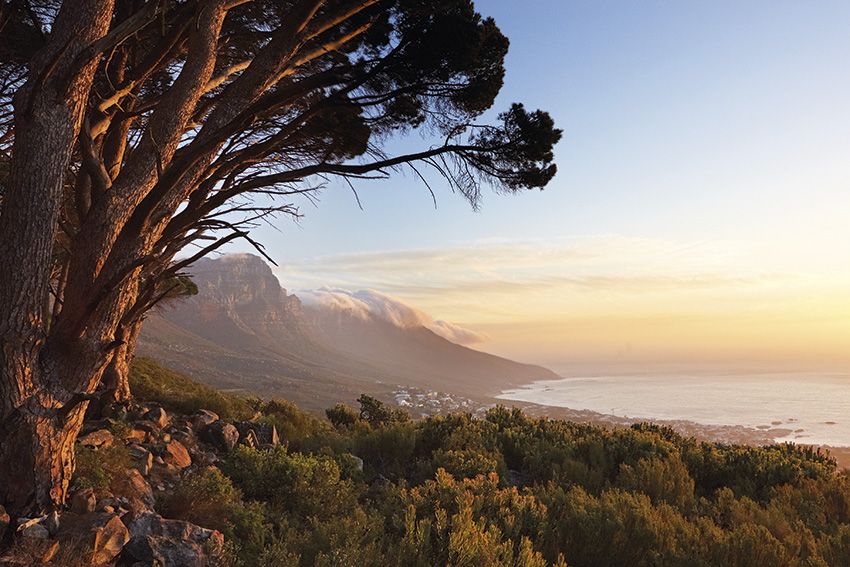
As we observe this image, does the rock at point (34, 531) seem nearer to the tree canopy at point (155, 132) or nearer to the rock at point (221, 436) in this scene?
the tree canopy at point (155, 132)

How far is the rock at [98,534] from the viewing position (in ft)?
11.6

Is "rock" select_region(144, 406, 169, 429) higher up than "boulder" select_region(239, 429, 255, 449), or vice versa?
"rock" select_region(144, 406, 169, 429)

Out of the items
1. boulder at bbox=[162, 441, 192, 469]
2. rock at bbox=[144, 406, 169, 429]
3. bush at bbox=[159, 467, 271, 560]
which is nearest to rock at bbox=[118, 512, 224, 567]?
bush at bbox=[159, 467, 271, 560]

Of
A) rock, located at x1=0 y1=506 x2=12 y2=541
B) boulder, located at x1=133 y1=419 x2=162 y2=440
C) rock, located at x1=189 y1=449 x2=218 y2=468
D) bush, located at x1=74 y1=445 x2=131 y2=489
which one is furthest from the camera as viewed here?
boulder, located at x1=133 y1=419 x2=162 y2=440

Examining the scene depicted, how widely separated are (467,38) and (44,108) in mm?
5180

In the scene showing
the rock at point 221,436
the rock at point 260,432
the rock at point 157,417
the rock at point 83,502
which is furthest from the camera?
the rock at point 260,432

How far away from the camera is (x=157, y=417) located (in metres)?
8.52

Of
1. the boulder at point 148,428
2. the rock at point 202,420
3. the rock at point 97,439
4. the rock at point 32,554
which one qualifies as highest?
the rock at point 32,554

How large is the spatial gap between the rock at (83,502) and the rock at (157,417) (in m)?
4.22

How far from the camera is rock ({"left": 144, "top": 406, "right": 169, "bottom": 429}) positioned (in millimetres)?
8367

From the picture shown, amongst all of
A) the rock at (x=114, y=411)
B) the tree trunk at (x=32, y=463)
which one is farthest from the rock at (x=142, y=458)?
the tree trunk at (x=32, y=463)

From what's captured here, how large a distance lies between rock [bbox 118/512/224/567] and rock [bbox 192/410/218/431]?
5.18m

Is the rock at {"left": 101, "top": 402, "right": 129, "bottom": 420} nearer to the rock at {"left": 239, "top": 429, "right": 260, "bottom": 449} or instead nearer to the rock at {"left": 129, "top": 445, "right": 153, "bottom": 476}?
the rock at {"left": 129, "top": 445, "right": 153, "bottom": 476}

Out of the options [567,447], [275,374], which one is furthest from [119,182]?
[275,374]
